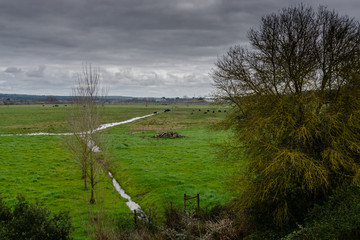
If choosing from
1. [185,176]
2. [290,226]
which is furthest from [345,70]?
[185,176]

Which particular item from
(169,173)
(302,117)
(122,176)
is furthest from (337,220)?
(122,176)

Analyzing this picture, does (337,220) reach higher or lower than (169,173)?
higher

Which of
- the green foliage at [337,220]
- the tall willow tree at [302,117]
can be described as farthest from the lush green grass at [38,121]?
the green foliage at [337,220]

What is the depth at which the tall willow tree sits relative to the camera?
13195 mm

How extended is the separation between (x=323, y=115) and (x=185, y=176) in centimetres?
1656

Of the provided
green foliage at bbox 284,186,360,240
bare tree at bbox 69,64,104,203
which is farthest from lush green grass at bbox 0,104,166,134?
green foliage at bbox 284,186,360,240

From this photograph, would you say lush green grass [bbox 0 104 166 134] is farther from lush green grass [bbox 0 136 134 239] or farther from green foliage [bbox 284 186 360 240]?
green foliage [bbox 284 186 360 240]

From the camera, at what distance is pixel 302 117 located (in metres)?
14.3

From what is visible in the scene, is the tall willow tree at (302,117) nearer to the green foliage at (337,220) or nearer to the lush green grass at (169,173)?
the green foliage at (337,220)

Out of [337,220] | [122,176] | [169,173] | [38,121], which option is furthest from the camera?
[38,121]

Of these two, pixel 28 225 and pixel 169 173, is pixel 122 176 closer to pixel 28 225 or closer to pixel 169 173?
pixel 169 173

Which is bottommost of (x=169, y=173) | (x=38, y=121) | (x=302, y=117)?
(x=169, y=173)

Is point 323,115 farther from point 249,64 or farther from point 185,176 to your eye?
point 185,176

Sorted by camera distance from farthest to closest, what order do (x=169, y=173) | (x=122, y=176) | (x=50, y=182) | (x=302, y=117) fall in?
(x=122, y=176) < (x=169, y=173) < (x=50, y=182) < (x=302, y=117)
